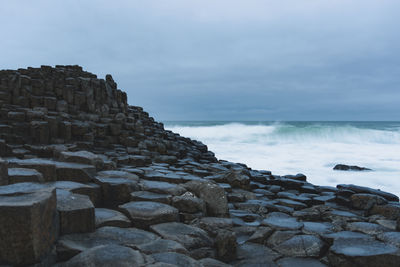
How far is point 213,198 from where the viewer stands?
178 inches

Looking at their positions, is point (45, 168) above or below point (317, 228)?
above

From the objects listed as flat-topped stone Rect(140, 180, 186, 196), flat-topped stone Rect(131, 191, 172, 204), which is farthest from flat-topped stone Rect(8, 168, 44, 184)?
flat-topped stone Rect(140, 180, 186, 196)

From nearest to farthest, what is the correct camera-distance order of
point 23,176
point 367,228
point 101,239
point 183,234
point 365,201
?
point 101,239
point 183,234
point 23,176
point 367,228
point 365,201

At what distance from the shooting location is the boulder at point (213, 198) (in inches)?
176

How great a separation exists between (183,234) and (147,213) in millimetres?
504

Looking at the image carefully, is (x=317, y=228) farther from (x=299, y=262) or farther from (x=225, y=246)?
(x=225, y=246)

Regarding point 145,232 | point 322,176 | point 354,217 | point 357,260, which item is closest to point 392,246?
point 357,260

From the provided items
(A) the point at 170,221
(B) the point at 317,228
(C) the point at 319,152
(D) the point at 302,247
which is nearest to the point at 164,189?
(A) the point at 170,221

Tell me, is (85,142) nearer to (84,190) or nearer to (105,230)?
(84,190)

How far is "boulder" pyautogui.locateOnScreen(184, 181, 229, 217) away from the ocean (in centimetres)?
1017

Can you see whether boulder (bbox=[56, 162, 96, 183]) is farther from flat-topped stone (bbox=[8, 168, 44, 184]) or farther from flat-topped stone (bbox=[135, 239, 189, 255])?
flat-topped stone (bbox=[135, 239, 189, 255])

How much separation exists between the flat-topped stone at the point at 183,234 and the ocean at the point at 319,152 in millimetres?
11385

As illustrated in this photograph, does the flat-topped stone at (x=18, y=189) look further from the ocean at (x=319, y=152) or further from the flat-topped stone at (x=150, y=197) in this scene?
the ocean at (x=319, y=152)

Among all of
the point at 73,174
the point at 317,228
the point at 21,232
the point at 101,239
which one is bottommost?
the point at 317,228
